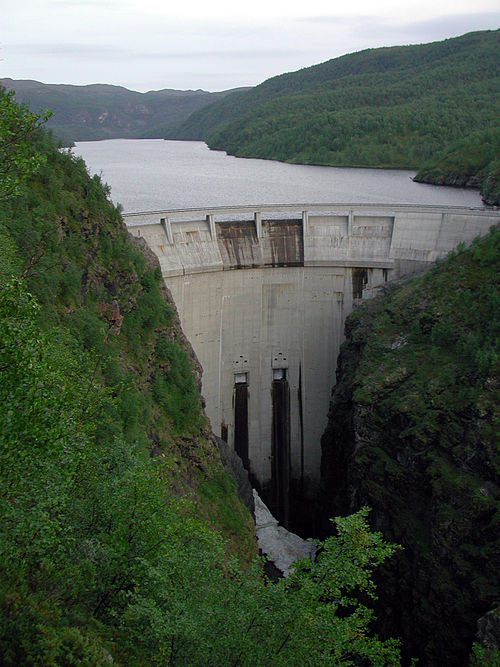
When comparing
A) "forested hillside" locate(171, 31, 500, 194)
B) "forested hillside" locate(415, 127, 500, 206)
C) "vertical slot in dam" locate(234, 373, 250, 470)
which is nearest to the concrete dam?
"vertical slot in dam" locate(234, 373, 250, 470)

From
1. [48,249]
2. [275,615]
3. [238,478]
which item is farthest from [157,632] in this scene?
[238,478]

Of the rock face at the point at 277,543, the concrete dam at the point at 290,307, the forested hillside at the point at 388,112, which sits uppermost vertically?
the forested hillside at the point at 388,112

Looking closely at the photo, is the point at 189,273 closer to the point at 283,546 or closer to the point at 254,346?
the point at 254,346

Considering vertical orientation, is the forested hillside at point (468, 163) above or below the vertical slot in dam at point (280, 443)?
above

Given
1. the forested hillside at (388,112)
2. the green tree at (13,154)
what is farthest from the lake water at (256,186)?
the green tree at (13,154)

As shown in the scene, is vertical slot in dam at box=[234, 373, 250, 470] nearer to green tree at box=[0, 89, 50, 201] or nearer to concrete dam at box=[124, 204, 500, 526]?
concrete dam at box=[124, 204, 500, 526]

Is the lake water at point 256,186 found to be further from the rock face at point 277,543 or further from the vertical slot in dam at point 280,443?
the rock face at point 277,543

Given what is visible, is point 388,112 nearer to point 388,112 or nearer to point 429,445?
point 388,112
